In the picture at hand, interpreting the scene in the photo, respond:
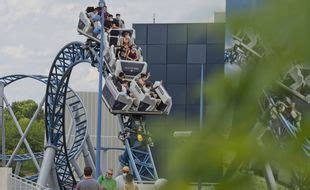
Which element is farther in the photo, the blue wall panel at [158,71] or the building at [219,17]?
the blue wall panel at [158,71]

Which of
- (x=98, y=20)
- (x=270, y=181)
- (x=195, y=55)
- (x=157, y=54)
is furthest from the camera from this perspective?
(x=157, y=54)

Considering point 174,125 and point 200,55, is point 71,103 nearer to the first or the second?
point 200,55

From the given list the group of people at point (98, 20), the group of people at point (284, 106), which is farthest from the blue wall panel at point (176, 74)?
the group of people at point (284, 106)

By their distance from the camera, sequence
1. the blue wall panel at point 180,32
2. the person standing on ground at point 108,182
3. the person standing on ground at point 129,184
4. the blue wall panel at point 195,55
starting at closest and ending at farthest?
1. the blue wall panel at point 180,32
2. the person standing on ground at point 129,184
3. the person standing on ground at point 108,182
4. the blue wall panel at point 195,55

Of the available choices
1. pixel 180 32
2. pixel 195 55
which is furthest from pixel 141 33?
pixel 180 32

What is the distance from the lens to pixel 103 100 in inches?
841

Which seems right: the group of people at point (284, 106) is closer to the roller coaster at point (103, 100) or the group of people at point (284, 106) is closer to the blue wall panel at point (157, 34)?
the roller coaster at point (103, 100)

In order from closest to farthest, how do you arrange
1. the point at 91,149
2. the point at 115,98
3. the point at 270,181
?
the point at 270,181 → the point at 115,98 → the point at 91,149

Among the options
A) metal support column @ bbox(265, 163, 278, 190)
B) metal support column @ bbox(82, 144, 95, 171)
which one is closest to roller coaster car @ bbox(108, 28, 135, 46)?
metal support column @ bbox(82, 144, 95, 171)

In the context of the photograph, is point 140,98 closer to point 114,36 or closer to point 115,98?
point 115,98

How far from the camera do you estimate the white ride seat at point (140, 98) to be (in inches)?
810

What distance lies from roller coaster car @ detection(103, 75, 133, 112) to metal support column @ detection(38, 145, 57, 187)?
4.15 m

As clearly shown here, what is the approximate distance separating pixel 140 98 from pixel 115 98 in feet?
2.32

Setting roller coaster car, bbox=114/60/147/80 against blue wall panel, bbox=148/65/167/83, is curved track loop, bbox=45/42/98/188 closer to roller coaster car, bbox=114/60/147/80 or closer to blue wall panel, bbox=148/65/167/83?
roller coaster car, bbox=114/60/147/80
